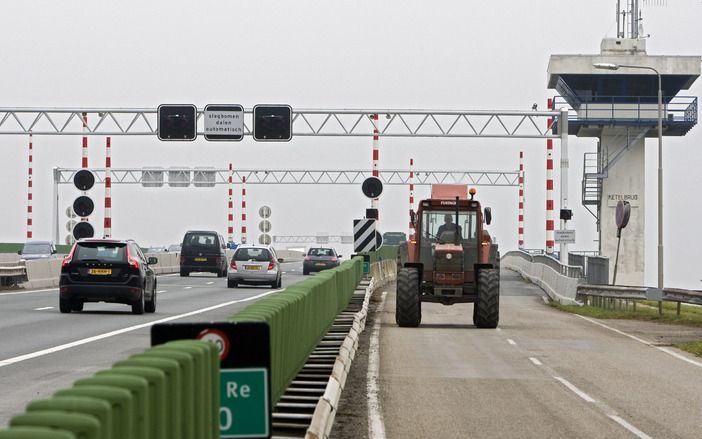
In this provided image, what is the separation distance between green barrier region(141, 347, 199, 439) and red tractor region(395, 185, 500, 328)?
2273 cm

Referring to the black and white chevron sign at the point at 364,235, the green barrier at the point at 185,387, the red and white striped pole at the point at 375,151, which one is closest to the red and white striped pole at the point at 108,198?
the red and white striped pole at the point at 375,151

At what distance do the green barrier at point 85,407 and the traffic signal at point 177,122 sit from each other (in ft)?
153

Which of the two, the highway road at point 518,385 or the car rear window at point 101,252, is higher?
the car rear window at point 101,252

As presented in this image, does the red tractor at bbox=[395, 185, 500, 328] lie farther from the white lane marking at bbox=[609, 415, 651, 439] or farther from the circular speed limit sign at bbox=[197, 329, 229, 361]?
the circular speed limit sign at bbox=[197, 329, 229, 361]

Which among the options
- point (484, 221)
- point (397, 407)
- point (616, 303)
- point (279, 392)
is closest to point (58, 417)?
point (279, 392)

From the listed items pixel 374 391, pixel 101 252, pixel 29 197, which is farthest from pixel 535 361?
pixel 29 197

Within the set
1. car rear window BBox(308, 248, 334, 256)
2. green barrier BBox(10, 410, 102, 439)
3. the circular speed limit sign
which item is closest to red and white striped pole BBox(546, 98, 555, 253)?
car rear window BBox(308, 248, 334, 256)

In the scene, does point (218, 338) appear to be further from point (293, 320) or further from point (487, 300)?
point (487, 300)

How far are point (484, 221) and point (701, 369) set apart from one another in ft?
27.7

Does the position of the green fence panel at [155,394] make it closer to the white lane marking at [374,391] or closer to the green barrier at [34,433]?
the green barrier at [34,433]

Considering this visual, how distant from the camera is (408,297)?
29.0m

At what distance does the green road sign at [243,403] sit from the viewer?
7297mm

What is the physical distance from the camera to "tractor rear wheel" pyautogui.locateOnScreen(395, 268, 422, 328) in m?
28.8

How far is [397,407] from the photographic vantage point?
1507 centimetres
